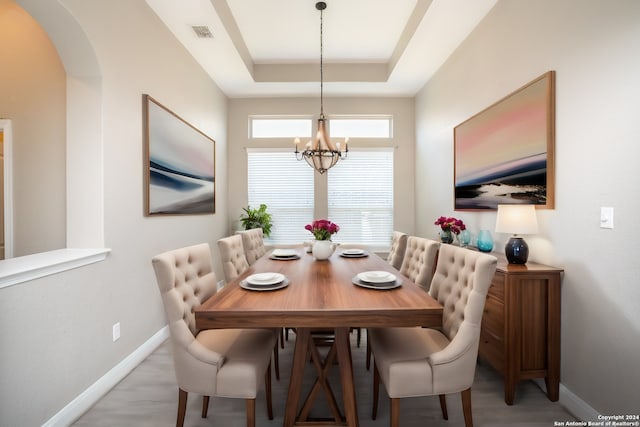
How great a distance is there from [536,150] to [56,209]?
3.48m

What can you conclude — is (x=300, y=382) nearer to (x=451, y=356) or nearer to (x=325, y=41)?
(x=451, y=356)

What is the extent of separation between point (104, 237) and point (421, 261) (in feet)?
7.47

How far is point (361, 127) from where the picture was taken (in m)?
4.79

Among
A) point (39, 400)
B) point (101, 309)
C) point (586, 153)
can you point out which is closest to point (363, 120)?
point (586, 153)

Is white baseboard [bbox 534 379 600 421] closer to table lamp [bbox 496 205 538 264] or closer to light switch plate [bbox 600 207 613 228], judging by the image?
table lamp [bbox 496 205 538 264]

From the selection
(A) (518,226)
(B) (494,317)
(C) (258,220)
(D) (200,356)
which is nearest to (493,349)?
(B) (494,317)

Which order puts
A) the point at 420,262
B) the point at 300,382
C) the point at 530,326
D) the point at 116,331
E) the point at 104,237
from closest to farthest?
the point at 300,382 → the point at 530,326 → the point at 104,237 → the point at 116,331 → the point at 420,262

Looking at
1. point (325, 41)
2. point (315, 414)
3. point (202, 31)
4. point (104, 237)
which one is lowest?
point (315, 414)

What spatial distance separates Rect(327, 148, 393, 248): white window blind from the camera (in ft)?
15.6

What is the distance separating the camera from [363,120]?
4805mm

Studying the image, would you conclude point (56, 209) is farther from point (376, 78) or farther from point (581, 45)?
point (376, 78)

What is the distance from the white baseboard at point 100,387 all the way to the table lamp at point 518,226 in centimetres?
286

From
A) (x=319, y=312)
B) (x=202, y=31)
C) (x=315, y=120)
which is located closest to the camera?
(x=319, y=312)

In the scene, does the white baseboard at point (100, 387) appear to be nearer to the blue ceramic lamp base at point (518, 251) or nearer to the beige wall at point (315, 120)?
the beige wall at point (315, 120)
